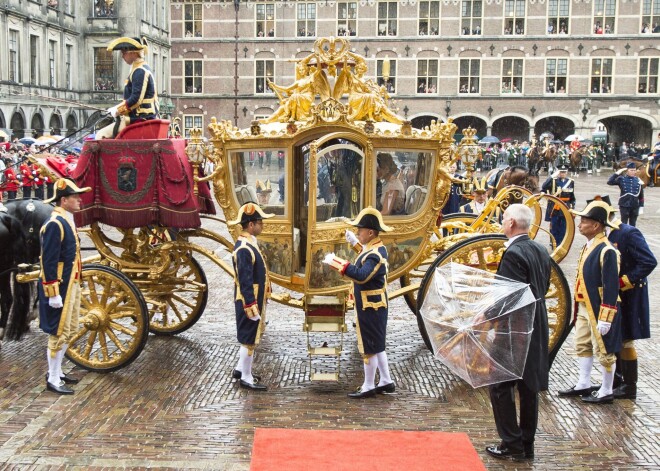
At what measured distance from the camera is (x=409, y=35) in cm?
4150

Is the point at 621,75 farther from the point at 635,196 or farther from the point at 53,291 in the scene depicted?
the point at 53,291

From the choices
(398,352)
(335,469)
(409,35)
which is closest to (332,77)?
(398,352)

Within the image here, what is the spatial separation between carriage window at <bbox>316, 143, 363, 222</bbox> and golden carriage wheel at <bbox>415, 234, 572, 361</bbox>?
966 millimetres

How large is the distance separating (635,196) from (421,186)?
9854 mm

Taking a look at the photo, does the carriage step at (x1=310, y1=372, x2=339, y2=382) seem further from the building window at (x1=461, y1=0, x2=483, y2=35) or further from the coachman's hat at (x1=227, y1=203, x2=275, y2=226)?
the building window at (x1=461, y1=0, x2=483, y2=35)

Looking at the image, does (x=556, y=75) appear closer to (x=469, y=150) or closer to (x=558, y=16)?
(x=558, y=16)

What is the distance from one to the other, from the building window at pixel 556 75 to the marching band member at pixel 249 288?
37.3 metres

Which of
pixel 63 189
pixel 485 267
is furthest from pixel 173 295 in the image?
pixel 485 267

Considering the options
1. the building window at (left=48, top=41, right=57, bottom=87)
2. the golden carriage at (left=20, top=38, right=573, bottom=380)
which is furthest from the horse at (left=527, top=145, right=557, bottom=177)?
the golden carriage at (left=20, top=38, right=573, bottom=380)

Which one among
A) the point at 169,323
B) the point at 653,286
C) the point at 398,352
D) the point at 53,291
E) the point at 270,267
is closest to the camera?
the point at 53,291

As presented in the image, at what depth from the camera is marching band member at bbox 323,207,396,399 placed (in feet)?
21.1

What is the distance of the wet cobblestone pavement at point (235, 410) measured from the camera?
5.39 metres

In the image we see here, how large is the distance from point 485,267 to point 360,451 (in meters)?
2.64

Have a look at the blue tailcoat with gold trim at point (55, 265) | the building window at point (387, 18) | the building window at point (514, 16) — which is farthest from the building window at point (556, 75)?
the blue tailcoat with gold trim at point (55, 265)
